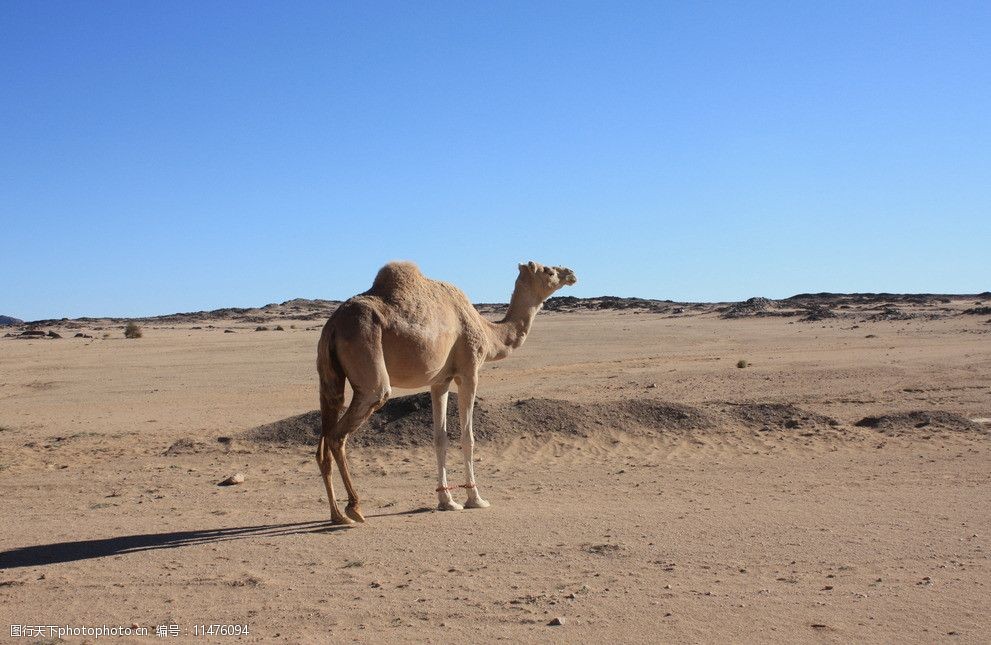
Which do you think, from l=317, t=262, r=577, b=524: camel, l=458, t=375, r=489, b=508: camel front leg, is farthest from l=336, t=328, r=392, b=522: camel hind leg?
l=458, t=375, r=489, b=508: camel front leg

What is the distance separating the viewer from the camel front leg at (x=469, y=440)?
36.0 ft

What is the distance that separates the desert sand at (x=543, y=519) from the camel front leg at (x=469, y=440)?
1.03 feet

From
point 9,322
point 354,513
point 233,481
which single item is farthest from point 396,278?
point 9,322

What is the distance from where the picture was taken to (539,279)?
483 inches

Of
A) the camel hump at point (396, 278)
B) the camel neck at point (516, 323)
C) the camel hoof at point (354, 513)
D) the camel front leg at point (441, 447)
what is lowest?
the camel hoof at point (354, 513)

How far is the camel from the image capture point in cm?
967

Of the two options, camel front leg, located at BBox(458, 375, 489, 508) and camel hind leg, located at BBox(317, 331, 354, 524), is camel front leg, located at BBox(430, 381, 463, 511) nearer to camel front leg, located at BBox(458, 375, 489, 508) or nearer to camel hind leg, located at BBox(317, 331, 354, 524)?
camel front leg, located at BBox(458, 375, 489, 508)

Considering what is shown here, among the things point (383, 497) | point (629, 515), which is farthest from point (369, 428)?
point (629, 515)

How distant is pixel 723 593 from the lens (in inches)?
289

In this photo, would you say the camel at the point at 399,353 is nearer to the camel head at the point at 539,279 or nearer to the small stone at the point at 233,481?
the camel head at the point at 539,279

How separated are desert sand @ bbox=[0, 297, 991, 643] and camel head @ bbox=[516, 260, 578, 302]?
2711 mm

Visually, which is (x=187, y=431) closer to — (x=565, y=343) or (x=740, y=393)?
(x=740, y=393)

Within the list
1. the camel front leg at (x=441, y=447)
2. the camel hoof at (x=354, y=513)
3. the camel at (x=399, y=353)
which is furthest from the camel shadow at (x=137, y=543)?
the camel front leg at (x=441, y=447)

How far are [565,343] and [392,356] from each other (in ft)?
101
